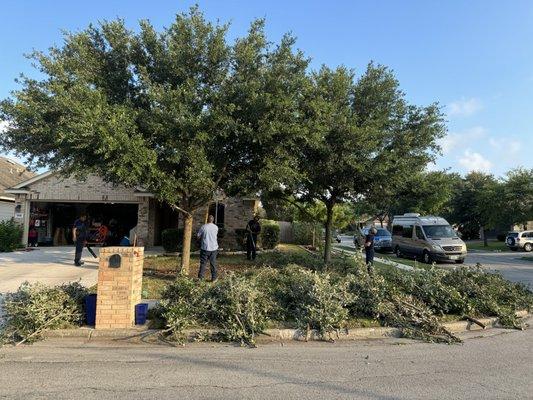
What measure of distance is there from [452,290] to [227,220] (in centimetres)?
1449

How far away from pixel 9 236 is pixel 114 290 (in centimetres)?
1634

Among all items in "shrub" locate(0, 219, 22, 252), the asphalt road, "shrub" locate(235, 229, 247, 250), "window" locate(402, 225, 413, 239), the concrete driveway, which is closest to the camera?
the asphalt road

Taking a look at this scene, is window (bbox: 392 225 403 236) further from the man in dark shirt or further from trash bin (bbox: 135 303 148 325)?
trash bin (bbox: 135 303 148 325)

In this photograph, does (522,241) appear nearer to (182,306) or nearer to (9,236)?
(9,236)

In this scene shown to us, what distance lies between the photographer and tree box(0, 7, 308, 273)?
9359mm

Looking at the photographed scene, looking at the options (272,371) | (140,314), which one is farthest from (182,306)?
(272,371)

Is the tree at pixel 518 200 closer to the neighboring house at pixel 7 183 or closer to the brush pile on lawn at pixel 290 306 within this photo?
the brush pile on lawn at pixel 290 306

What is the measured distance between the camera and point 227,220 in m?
22.0

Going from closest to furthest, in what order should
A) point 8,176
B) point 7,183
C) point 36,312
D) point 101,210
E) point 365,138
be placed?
point 36,312 → point 365,138 → point 101,210 → point 7,183 → point 8,176

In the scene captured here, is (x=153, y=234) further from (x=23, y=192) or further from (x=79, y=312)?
(x=79, y=312)

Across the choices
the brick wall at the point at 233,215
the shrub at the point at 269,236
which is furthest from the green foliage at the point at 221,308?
the brick wall at the point at 233,215

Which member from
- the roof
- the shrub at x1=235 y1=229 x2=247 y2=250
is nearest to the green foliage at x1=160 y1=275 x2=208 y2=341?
the shrub at x1=235 y1=229 x2=247 y2=250

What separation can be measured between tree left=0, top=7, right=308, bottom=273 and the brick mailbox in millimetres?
2366

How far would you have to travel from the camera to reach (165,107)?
977cm
